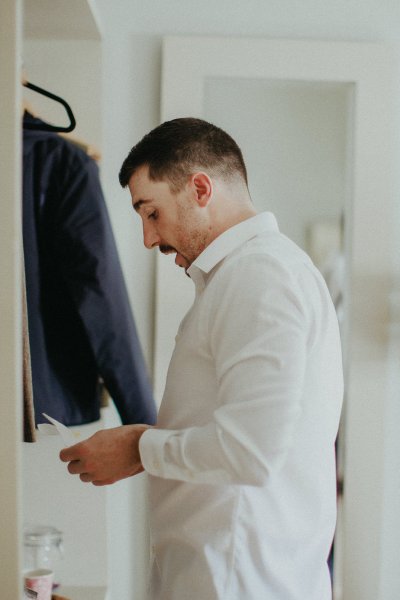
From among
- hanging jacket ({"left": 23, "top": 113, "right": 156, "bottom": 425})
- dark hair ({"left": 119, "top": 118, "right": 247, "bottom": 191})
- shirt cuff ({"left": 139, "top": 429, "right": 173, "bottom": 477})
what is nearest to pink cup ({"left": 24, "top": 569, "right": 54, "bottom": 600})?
hanging jacket ({"left": 23, "top": 113, "right": 156, "bottom": 425})

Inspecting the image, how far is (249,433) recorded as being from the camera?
3.40ft

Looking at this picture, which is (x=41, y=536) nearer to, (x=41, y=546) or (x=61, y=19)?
(x=41, y=546)

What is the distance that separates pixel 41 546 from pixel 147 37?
4.63 feet

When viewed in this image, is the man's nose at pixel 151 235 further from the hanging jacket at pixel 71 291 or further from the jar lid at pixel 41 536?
the jar lid at pixel 41 536

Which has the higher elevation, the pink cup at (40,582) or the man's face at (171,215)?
the man's face at (171,215)

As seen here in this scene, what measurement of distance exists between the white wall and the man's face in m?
0.79

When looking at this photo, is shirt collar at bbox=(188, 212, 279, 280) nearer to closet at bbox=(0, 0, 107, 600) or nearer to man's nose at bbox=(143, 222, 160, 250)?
man's nose at bbox=(143, 222, 160, 250)

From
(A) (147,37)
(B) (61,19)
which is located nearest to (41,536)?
(B) (61,19)

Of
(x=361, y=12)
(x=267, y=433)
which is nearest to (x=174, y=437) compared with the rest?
(x=267, y=433)

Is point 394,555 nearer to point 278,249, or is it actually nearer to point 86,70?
point 278,249

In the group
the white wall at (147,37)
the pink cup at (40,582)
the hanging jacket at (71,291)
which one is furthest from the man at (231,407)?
the white wall at (147,37)

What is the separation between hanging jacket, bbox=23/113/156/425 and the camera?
1646 mm

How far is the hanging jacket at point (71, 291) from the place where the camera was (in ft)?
5.40

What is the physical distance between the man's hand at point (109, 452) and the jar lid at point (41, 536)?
0.70 meters
